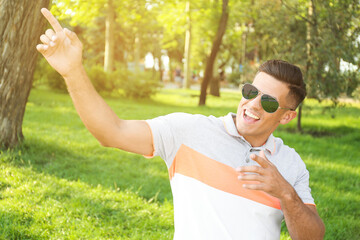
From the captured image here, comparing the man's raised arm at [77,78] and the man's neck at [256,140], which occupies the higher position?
the man's raised arm at [77,78]

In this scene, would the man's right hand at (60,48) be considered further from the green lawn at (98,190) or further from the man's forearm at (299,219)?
the green lawn at (98,190)

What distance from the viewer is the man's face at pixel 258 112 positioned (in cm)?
245

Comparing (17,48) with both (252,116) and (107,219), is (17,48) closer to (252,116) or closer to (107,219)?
(107,219)

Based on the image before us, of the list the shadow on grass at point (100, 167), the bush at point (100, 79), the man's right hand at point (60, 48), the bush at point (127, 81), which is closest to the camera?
the man's right hand at point (60, 48)

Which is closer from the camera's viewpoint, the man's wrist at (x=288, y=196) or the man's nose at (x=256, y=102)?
the man's wrist at (x=288, y=196)

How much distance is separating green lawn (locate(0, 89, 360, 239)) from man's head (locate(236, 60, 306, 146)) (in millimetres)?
2165

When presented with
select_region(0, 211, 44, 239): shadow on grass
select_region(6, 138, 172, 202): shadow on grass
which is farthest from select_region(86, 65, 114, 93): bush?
select_region(0, 211, 44, 239): shadow on grass

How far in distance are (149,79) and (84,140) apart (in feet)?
39.7

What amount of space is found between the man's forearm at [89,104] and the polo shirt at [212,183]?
0.31m

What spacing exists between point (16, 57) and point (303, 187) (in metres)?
4.75

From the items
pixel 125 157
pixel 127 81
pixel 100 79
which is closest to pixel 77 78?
pixel 125 157

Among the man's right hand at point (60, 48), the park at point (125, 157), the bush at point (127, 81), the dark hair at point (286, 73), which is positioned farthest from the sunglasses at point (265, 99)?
the bush at point (127, 81)

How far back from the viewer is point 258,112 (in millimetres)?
2479

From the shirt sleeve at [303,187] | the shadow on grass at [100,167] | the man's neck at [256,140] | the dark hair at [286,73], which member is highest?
the dark hair at [286,73]
